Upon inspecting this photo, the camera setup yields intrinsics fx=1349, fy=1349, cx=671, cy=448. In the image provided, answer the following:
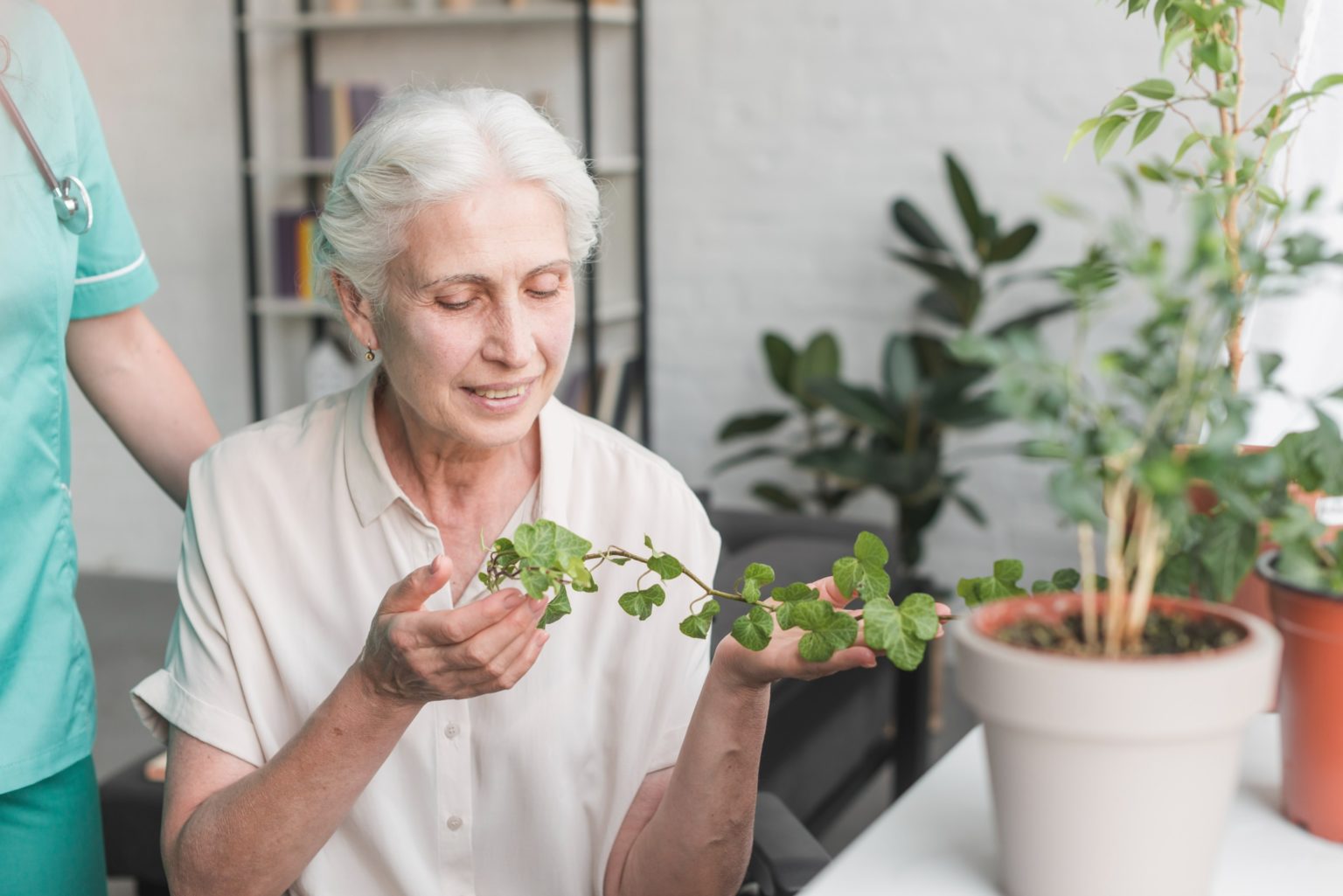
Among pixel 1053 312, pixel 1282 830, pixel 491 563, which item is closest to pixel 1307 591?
pixel 1282 830

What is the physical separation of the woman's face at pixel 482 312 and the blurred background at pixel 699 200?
2.50 meters

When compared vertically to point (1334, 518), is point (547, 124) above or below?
above

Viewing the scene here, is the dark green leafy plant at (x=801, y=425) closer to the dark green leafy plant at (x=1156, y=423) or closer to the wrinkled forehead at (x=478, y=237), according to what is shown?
the wrinkled forehead at (x=478, y=237)

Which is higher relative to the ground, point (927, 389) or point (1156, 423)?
point (1156, 423)

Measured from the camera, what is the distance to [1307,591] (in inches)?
29.1

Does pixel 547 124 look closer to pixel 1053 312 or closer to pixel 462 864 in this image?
pixel 462 864

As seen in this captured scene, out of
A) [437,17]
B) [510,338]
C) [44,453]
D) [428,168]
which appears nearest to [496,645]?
[510,338]

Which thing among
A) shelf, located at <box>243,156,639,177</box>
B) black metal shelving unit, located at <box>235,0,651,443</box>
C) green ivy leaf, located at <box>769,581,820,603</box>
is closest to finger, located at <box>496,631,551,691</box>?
green ivy leaf, located at <box>769,581,820,603</box>

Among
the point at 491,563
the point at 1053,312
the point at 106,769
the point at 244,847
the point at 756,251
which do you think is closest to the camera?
the point at 491,563

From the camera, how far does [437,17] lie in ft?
14.6

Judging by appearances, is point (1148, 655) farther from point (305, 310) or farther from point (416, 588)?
point (305, 310)

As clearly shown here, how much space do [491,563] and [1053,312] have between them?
3.11 meters

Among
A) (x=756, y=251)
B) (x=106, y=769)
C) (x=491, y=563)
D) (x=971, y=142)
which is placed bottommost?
(x=106, y=769)

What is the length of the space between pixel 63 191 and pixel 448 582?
1.97 ft
